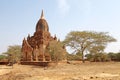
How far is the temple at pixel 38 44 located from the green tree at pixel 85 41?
50.6 feet

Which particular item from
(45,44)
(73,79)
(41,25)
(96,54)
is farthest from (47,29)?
(73,79)

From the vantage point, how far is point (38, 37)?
59688mm

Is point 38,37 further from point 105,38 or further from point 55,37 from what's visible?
point 105,38

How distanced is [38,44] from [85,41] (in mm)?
22483

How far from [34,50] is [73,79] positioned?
42.8m

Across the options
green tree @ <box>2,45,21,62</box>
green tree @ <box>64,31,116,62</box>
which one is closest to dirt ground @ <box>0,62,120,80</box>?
green tree @ <box>64,31,116,62</box>

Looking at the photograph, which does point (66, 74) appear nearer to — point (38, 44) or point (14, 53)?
point (14, 53)

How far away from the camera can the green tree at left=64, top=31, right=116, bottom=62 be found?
38.3 metres

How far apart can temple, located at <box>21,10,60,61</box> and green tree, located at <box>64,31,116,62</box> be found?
15.4 m

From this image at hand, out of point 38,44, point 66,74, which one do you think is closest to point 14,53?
point 38,44

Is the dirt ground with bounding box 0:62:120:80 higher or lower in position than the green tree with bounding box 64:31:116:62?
lower

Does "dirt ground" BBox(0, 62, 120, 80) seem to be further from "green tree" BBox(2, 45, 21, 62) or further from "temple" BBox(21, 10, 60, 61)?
"temple" BBox(21, 10, 60, 61)

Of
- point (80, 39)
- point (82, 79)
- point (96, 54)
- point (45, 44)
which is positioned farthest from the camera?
point (45, 44)

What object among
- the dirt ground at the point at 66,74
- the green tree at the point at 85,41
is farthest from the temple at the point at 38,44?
the dirt ground at the point at 66,74
